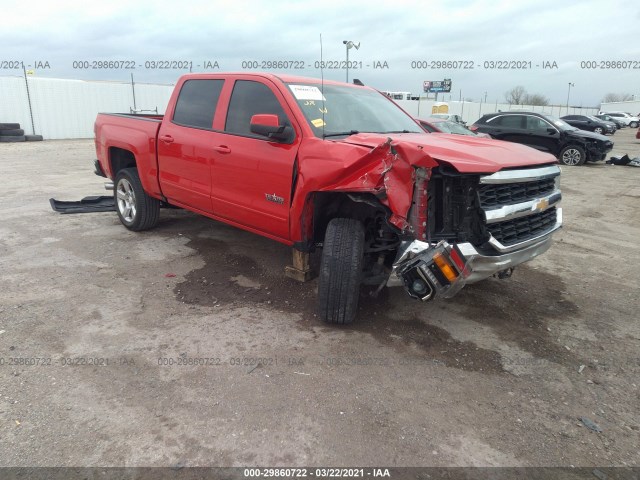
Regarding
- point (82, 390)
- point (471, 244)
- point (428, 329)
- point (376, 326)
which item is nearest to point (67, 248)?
point (82, 390)

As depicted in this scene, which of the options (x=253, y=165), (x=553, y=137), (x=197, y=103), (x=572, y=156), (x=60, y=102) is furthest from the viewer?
(x=60, y=102)

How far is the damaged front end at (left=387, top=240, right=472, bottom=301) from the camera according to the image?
2.97 m

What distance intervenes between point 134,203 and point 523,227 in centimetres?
462

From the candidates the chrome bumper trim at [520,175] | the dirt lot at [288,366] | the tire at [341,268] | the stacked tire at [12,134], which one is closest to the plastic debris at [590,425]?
the dirt lot at [288,366]

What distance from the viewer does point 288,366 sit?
3.14 meters

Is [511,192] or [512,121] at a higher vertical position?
[512,121]

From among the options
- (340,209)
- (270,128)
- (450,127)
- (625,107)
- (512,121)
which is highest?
(625,107)

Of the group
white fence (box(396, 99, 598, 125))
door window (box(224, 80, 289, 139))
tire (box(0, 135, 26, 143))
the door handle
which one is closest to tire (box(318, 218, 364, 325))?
door window (box(224, 80, 289, 139))

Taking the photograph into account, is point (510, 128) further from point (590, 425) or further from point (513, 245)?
point (590, 425)

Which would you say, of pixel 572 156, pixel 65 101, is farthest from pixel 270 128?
pixel 65 101

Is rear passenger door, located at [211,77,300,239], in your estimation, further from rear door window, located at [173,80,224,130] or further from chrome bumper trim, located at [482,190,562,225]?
chrome bumper trim, located at [482,190,562,225]

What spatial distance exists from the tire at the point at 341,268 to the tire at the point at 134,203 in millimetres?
3226

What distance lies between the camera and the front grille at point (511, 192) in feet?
10.5

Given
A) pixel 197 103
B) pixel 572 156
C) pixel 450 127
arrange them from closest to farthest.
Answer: pixel 197 103
pixel 450 127
pixel 572 156
